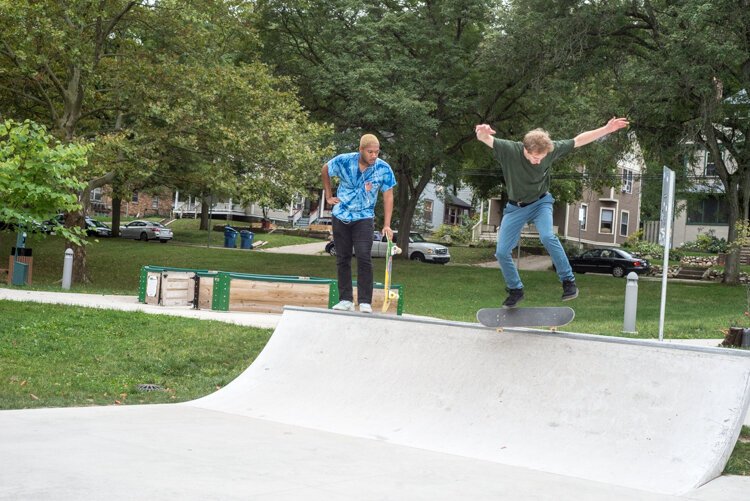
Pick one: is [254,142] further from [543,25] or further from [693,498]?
[693,498]

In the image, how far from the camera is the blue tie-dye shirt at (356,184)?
8.98 meters

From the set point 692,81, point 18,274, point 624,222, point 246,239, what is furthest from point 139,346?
point 624,222

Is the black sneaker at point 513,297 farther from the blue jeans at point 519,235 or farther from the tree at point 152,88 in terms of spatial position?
the tree at point 152,88

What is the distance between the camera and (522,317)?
760 cm

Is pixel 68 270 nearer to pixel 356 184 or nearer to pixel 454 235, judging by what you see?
pixel 356 184

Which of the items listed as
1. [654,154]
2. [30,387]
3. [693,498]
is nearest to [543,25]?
[654,154]

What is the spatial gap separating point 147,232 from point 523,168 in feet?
155

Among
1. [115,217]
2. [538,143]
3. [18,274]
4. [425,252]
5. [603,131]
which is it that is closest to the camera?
[603,131]

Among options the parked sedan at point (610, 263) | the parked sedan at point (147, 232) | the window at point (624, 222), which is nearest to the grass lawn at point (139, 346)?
the parked sedan at point (610, 263)

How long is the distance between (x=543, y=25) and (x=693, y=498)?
2583 centimetres

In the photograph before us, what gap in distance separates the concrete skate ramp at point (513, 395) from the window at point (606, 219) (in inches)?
2552

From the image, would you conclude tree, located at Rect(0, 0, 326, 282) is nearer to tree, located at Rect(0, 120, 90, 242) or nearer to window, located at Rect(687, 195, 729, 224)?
tree, located at Rect(0, 120, 90, 242)

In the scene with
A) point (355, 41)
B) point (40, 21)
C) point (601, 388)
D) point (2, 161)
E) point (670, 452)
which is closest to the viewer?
point (670, 452)

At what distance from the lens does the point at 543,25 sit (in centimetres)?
2912
